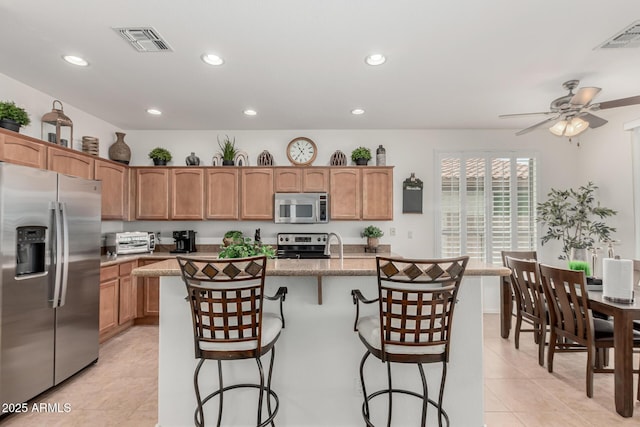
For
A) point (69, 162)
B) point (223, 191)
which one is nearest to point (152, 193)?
point (223, 191)

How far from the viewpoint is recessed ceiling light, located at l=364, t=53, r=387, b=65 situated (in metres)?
2.63

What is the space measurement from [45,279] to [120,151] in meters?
2.49

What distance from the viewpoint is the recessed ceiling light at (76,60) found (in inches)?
105

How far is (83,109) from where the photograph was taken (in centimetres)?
399

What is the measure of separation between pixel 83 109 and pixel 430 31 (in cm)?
399

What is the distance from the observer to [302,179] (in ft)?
15.2

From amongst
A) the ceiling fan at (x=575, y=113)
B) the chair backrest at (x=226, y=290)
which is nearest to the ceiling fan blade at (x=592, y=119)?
the ceiling fan at (x=575, y=113)

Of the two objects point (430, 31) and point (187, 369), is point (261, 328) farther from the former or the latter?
point (430, 31)

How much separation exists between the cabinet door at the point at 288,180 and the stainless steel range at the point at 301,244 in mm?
642

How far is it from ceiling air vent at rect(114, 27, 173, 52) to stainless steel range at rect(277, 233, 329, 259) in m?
2.78

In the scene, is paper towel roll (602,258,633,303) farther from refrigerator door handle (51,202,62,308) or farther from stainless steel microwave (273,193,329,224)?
refrigerator door handle (51,202,62,308)

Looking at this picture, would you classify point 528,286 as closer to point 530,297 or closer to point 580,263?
point 530,297

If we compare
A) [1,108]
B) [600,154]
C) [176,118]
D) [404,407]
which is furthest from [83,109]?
[600,154]

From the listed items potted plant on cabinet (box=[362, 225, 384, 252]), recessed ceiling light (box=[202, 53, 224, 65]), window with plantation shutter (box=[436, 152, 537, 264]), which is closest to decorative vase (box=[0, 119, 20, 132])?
recessed ceiling light (box=[202, 53, 224, 65])
